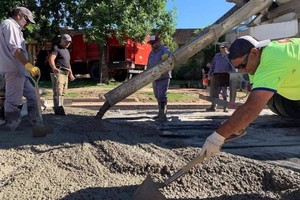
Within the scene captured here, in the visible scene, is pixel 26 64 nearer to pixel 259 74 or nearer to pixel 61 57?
pixel 61 57

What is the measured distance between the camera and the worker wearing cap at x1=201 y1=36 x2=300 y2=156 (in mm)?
2824

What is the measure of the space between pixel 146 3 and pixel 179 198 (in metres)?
15.4

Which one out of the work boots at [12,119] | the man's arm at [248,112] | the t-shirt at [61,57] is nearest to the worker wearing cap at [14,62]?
the work boots at [12,119]

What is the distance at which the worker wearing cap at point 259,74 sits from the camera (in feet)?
9.27

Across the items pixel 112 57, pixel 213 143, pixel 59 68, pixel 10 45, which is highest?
pixel 10 45

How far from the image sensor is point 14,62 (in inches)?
232

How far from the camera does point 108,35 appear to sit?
18047 millimetres

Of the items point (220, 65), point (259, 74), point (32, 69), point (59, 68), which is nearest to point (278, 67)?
point (259, 74)

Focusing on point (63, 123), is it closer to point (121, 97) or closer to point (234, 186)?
point (121, 97)

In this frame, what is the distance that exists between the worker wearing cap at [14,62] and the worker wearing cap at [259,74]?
11.5ft

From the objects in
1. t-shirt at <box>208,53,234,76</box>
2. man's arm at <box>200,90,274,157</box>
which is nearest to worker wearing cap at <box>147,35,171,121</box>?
t-shirt at <box>208,53,234,76</box>

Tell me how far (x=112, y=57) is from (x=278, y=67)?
57.0 ft

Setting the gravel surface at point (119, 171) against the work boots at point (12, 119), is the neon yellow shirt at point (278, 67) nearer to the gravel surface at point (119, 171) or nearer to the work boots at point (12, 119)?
the gravel surface at point (119, 171)

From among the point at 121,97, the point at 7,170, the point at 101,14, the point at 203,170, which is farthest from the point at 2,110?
the point at 101,14
